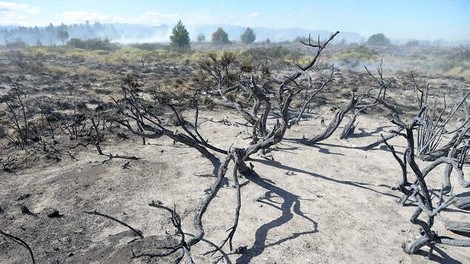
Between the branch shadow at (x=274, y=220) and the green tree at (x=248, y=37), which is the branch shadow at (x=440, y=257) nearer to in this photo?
the branch shadow at (x=274, y=220)

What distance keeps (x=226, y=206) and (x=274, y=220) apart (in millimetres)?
830

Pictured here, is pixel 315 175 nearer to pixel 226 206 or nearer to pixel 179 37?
pixel 226 206

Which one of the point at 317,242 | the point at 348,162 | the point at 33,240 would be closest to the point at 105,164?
the point at 33,240

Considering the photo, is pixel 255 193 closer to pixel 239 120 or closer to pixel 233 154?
pixel 233 154

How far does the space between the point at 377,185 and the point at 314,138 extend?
248cm

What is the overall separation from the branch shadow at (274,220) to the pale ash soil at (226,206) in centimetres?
2

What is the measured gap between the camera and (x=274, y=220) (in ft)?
17.1

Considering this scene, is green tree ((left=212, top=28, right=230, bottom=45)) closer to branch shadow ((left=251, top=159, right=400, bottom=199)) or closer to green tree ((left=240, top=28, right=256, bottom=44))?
green tree ((left=240, top=28, right=256, bottom=44))

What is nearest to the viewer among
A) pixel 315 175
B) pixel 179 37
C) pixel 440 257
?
pixel 440 257

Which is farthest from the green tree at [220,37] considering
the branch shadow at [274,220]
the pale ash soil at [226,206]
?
the branch shadow at [274,220]

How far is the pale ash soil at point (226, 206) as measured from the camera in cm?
453

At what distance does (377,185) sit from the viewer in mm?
6574

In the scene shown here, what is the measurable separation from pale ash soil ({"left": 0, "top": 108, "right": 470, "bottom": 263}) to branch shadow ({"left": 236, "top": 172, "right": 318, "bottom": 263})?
15 mm

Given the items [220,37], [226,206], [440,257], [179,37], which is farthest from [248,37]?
[440,257]
